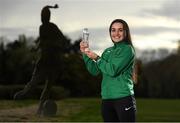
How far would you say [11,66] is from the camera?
3222 cm

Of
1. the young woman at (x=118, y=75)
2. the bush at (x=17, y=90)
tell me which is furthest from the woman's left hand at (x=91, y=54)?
the bush at (x=17, y=90)

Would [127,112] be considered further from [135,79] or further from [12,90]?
[12,90]

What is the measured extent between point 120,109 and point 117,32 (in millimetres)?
684

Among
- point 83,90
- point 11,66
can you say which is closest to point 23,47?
point 11,66

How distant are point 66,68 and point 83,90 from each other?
3.44 metres

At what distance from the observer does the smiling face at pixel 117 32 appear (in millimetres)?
4770

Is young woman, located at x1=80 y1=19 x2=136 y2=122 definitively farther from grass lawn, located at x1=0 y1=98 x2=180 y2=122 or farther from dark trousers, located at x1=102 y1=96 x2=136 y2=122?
grass lawn, located at x1=0 y1=98 x2=180 y2=122

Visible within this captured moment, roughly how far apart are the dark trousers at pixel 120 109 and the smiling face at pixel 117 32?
0.53 m

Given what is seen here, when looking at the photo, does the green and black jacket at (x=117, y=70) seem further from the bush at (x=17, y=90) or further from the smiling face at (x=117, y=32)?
the bush at (x=17, y=90)

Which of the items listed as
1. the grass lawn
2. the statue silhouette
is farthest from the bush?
the statue silhouette

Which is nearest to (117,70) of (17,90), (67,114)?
(67,114)

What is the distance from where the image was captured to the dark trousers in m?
4.65

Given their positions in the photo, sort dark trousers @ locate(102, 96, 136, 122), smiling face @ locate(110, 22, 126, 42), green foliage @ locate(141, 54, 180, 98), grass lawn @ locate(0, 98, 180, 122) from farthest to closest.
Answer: green foliage @ locate(141, 54, 180, 98), grass lawn @ locate(0, 98, 180, 122), smiling face @ locate(110, 22, 126, 42), dark trousers @ locate(102, 96, 136, 122)

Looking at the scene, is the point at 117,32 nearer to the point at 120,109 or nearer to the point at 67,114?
the point at 120,109
